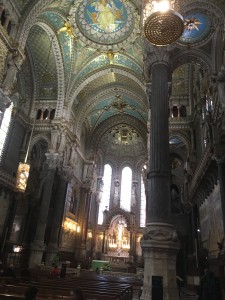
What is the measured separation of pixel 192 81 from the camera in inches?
658

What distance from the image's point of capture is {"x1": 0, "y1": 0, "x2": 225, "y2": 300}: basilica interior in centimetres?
895

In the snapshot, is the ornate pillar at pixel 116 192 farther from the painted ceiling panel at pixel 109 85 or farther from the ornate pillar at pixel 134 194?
the painted ceiling panel at pixel 109 85

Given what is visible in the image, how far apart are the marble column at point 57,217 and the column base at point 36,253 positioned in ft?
3.85

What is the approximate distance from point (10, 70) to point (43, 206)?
8.69 m

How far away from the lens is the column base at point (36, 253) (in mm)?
14936

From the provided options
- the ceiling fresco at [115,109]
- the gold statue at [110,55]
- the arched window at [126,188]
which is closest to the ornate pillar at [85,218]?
the arched window at [126,188]

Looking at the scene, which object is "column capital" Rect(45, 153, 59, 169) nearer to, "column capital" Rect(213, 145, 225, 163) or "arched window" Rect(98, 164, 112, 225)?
"column capital" Rect(213, 145, 225, 163)

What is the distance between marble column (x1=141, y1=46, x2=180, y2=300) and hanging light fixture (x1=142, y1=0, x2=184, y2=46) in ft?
7.07

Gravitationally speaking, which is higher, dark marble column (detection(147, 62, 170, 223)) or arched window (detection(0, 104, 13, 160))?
arched window (detection(0, 104, 13, 160))

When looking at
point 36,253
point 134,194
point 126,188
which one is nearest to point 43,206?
point 36,253

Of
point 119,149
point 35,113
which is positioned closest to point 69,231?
point 35,113

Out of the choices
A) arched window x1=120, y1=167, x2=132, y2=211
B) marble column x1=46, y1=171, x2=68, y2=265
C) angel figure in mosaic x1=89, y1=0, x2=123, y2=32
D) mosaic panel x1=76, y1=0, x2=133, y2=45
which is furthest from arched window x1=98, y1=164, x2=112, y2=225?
angel figure in mosaic x1=89, y1=0, x2=123, y2=32

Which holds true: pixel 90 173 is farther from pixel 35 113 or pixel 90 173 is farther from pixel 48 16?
pixel 48 16

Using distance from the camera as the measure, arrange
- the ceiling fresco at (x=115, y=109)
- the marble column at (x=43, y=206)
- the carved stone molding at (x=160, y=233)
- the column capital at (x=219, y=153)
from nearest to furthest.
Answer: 1. the carved stone molding at (x=160, y=233)
2. the column capital at (x=219, y=153)
3. the marble column at (x=43, y=206)
4. the ceiling fresco at (x=115, y=109)
